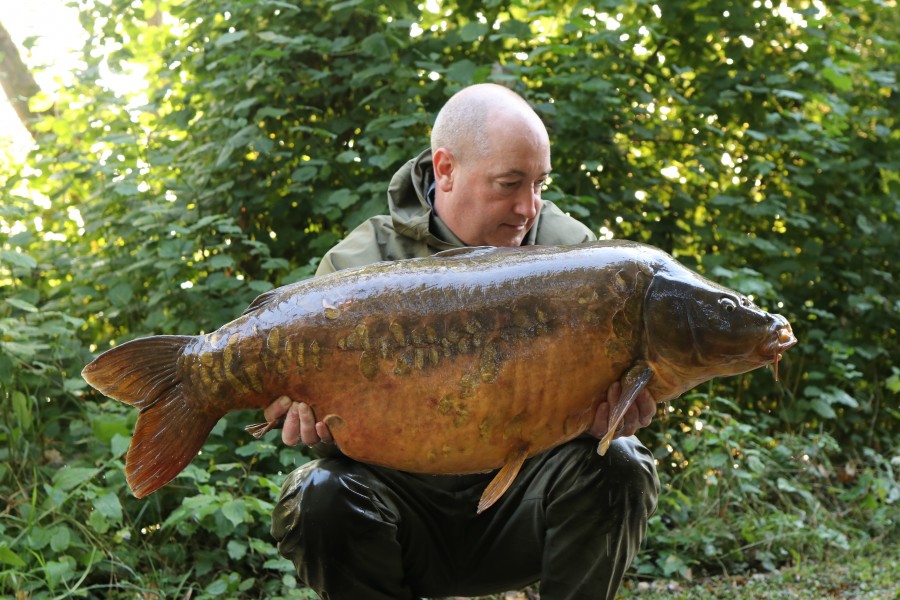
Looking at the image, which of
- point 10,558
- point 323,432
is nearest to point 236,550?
point 10,558

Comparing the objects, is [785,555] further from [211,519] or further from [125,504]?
[125,504]

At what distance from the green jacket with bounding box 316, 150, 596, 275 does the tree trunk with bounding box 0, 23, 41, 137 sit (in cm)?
446

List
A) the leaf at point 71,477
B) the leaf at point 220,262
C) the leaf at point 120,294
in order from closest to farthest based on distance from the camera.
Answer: the leaf at point 71,477
the leaf at point 220,262
the leaf at point 120,294

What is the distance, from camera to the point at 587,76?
4973mm

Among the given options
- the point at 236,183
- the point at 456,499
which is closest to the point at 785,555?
the point at 456,499

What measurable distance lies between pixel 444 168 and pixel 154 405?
3.81 feet

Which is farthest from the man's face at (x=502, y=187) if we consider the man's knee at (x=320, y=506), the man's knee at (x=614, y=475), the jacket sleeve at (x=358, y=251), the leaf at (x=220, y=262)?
the leaf at (x=220, y=262)

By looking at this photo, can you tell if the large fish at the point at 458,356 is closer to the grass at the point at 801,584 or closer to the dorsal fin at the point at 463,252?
the dorsal fin at the point at 463,252

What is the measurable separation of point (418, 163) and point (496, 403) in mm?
1226

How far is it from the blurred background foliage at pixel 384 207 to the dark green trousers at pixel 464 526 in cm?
100

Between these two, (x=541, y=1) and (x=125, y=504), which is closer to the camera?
(x=125, y=504)

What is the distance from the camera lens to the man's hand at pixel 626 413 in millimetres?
2301

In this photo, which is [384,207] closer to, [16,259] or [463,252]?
[16,259]

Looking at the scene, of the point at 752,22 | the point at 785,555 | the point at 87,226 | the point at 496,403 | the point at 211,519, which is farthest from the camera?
the point at 752,22
